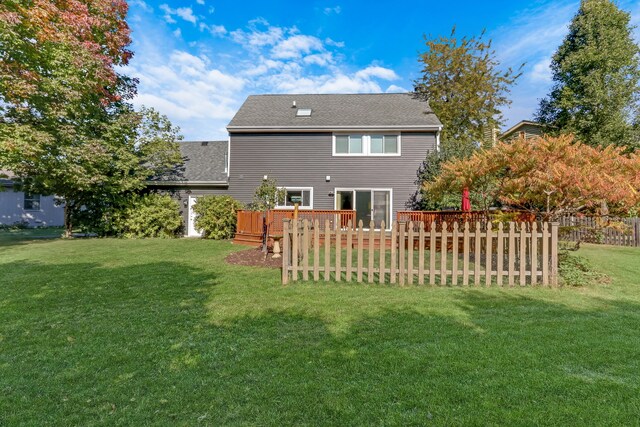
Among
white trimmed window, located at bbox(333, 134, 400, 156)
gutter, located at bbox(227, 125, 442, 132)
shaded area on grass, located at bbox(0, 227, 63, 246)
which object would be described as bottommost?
shaded area on grass, located at bbox(0, 227, 63, 246)

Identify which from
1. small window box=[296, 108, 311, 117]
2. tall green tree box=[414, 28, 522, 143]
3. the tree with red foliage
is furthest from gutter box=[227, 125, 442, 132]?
the tree with red foliage

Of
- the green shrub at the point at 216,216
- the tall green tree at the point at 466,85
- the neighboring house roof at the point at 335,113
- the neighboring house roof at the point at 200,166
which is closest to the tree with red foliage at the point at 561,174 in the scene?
the neighboring house roof at the point at 335,113

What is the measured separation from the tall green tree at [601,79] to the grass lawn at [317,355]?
1749 centimetres

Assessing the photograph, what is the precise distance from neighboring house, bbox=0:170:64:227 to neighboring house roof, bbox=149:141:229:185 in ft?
35.3

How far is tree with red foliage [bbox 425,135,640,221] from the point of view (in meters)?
5.97

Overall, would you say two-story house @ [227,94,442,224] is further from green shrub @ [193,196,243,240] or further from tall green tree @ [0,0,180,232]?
tall green tree @ [0,0,180,232]

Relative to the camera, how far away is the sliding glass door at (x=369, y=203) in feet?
51.6

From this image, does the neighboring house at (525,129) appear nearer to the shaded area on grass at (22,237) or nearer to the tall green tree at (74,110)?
the tall green tree at (74,110)

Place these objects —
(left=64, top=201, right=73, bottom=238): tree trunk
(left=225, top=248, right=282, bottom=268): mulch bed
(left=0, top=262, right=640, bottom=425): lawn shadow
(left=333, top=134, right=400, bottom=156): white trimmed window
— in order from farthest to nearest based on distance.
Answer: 1. (left=333, top=134, right=400, bottom=156): white trimmed window
2. (left=64, top=201, right=73, bottom=238): tree trunk
3. (left=225, top=248, right=282, bottom=268): mulch bed
4. (left=0, top=262, right=640, bottom=425): lawn shadow

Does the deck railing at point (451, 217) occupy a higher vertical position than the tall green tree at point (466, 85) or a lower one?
lower

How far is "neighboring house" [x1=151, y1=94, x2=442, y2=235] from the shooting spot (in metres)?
15.6

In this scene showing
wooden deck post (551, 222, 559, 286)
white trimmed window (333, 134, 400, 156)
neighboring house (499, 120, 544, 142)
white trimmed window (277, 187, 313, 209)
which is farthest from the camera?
neighboring house (499, 120, 544, 142)

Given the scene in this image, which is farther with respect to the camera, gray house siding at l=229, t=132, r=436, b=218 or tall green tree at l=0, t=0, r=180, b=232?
gray house siding at l=229, t=132, r=436, b=218

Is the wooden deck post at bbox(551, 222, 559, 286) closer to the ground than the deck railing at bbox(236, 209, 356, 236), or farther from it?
closer to the ground
